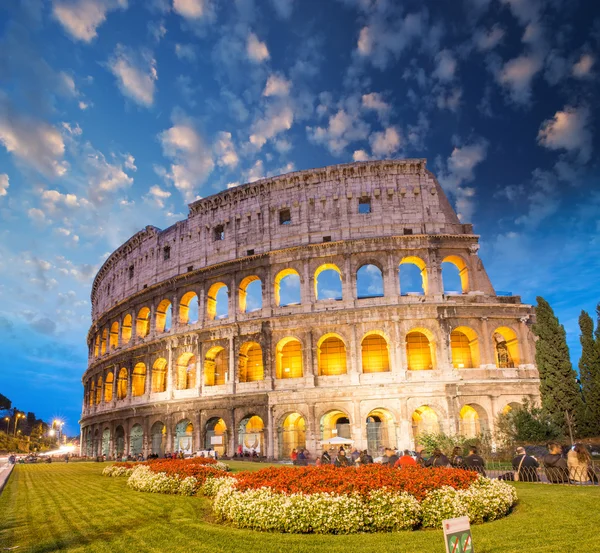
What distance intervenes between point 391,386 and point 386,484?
20474 mm

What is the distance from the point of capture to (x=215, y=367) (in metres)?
37.5

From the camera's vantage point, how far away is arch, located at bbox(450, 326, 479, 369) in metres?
32.4

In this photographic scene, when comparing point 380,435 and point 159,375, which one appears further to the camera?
point 159,375

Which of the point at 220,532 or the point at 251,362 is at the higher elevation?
the point at 251,362

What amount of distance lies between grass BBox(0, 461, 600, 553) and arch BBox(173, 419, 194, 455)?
22486 mm

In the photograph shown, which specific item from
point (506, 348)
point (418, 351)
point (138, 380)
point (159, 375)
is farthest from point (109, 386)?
point (506, 348)

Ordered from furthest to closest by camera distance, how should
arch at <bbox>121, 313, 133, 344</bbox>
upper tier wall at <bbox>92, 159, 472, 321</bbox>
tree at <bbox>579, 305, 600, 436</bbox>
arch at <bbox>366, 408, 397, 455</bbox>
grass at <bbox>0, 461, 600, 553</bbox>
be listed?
arch at <bbox>121, 313, 133, 344</bbox>, upper tier wall at <bbox>92, 159, 472, 321</bbox>, arch at <bbox>366, 408, 397, 455</bbox>, tree at <bbox>579, 305, 600, 436</bbox>, grass at <bbox>0, 461, 600, 553</bbox>

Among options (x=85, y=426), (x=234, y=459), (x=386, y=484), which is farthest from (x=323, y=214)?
(x=85, y=426)

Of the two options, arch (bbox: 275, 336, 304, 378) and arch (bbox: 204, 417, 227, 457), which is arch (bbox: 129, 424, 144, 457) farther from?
arch (bbox: 275, 336, 304, 378)

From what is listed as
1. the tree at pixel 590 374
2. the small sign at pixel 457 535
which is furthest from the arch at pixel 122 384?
the small sign at pixel 457 535

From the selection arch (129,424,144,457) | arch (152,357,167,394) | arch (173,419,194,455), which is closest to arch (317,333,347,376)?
arch (173,419,194,455)

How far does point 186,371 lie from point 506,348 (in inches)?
971

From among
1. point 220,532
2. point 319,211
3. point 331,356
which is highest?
point 319,211

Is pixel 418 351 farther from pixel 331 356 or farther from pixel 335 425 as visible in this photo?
pixel 335 425
